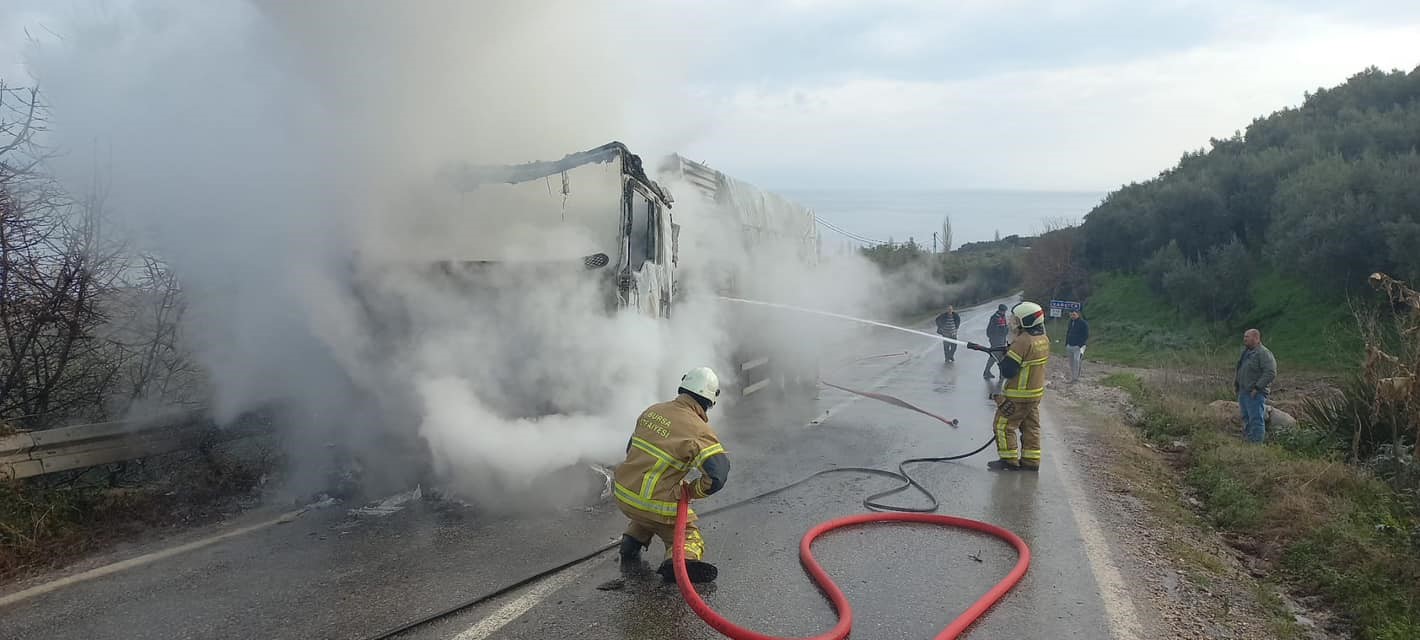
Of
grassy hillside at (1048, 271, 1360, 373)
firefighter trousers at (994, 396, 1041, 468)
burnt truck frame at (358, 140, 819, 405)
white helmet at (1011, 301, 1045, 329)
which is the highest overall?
burnt truck frame at (358, 140, 819, 405)

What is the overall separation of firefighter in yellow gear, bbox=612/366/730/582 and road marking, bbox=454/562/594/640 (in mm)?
464

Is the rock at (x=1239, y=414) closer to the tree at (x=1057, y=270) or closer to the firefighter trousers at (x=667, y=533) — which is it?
the firefighter trousers at (x=667, y=533)

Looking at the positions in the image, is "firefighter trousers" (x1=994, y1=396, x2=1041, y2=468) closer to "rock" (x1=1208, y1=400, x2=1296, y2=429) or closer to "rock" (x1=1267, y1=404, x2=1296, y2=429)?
"rock" (x1=1208, y1=400, x2=1296, y2=429)

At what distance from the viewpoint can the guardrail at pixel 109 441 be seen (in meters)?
5.44

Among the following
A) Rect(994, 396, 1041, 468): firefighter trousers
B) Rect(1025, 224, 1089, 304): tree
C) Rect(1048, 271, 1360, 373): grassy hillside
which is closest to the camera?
Rect(994, 396, 1041, 468): firefighter trousers

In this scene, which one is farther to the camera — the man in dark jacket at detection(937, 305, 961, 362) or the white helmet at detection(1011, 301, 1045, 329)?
the man in dark jacket at detection(937, 305, 961, 362)

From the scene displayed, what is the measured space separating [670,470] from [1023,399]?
443 cm

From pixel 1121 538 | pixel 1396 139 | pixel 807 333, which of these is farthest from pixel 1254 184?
pixel 1121 538

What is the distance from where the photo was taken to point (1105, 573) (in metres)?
4.86

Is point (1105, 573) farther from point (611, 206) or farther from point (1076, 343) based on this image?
point (1076, 343)

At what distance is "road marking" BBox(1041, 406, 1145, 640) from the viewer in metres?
4.09

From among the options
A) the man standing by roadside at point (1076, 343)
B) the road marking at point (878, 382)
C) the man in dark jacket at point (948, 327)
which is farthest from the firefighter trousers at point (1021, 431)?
the man in dark jacket at point (948, 327)

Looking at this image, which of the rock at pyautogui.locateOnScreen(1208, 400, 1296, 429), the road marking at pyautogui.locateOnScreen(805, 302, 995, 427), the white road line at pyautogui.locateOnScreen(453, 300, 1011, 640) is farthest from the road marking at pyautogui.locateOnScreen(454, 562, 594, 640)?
the rock at pyautogui.locateOnScreen(1208, 400, 1296, 429)

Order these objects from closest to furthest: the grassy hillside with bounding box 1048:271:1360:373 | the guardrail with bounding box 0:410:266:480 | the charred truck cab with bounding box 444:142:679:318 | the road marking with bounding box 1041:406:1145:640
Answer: the road marking with bounding box 1041:406:1145:640, the guardrail with bounding box 0:410:266:480, the charred truck cab with bounding box 444:142:679:318, the grassy hillside with bounding box 1048:271:1360:373
